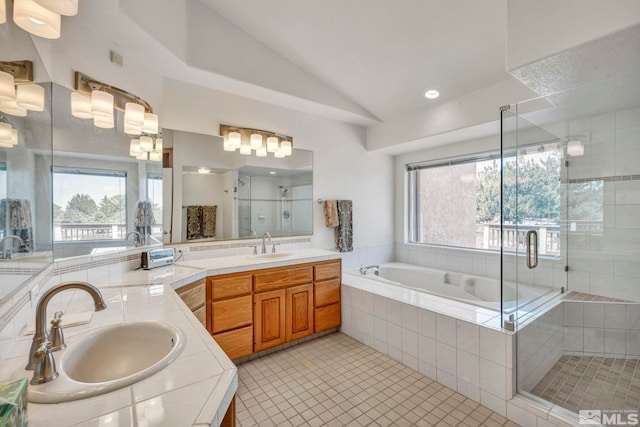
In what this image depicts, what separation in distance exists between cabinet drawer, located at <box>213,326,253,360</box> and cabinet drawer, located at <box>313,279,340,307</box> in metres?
0.73

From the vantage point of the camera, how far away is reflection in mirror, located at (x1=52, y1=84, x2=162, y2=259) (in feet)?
5.83

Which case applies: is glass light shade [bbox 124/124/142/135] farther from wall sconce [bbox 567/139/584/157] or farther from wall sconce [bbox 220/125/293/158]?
wall sconce [bbox 567/139/584/157]

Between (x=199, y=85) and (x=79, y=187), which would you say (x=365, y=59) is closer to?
(x=199, y=85)

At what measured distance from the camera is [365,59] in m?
2.75

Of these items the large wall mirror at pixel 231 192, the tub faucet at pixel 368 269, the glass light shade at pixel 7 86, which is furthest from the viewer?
the tub faucet at pixel 368 269

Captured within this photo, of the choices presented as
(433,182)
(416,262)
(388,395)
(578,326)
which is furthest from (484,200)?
(388,395)

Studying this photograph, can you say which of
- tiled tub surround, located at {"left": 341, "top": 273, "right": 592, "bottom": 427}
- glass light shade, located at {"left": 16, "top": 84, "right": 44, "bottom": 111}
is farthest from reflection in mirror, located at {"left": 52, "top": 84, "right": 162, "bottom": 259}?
tiled tub surround, located at {"left": 341, "top": 273, "right": 592, "bottom": 427}

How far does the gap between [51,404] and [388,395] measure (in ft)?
6.35

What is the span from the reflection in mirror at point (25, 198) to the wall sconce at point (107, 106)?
35cm

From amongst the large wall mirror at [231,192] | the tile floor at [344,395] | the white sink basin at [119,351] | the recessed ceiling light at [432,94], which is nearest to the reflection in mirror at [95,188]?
the large wall mirror at [231,192]

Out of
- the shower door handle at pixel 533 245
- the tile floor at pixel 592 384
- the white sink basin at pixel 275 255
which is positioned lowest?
the tile floor at pixel 592 384

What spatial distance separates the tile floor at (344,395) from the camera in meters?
1.83

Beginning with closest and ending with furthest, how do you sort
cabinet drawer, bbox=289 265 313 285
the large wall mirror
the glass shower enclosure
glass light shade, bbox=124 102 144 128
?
the glass shower enclosure, glass light shade, bbox=124 102 144 128, the large wall mirror, cabinet drawer, bbox=289 265 313 285

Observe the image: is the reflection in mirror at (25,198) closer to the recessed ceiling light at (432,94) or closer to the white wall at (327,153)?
the white wall at (327,153)
